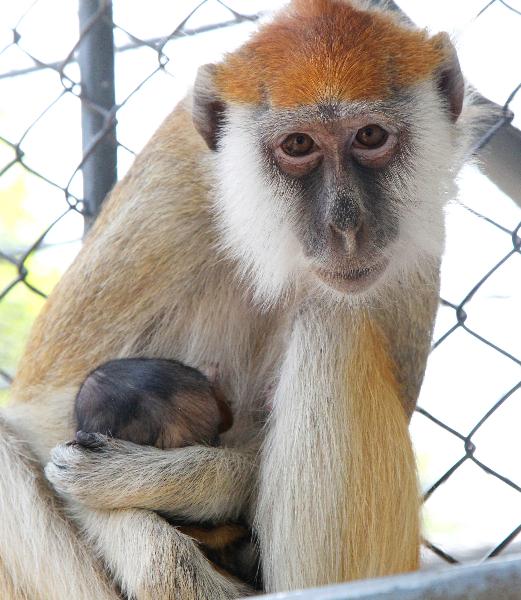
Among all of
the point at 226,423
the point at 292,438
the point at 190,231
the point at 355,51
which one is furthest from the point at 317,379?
the point at 355,51

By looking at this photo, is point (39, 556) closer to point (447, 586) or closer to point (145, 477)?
point (145, 477)

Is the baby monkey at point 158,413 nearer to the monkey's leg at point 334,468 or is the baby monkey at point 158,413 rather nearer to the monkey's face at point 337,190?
the monkey's leg at point 334,468

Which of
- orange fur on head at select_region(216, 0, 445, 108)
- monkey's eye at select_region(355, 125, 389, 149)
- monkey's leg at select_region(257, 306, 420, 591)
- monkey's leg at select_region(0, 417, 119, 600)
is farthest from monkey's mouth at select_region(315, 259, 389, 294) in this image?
monkey's leg at select_region(0, 417, 119, 600)

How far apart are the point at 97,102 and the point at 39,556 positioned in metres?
1.84

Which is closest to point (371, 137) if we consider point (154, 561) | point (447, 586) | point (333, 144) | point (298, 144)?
point (333, 144)

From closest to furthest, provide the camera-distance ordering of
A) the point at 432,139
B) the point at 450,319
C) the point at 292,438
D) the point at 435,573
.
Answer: the point at 435,573, the point at 292,438, the point at 432,139, the point at 450,319

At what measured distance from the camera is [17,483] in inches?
128

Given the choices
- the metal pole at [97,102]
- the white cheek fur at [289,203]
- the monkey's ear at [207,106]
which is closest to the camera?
the white cheek fur at [289,203]

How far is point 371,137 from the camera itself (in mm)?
3111

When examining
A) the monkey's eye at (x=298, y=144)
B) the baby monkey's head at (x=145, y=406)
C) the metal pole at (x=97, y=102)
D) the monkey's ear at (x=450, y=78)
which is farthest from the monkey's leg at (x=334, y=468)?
the metal pole at (x=97, y=102)

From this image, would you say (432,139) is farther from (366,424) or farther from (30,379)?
(30,379)

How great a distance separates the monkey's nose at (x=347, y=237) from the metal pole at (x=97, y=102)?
1293mm

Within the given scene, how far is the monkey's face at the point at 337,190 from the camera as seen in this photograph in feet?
10.0

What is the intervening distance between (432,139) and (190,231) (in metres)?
0.95
